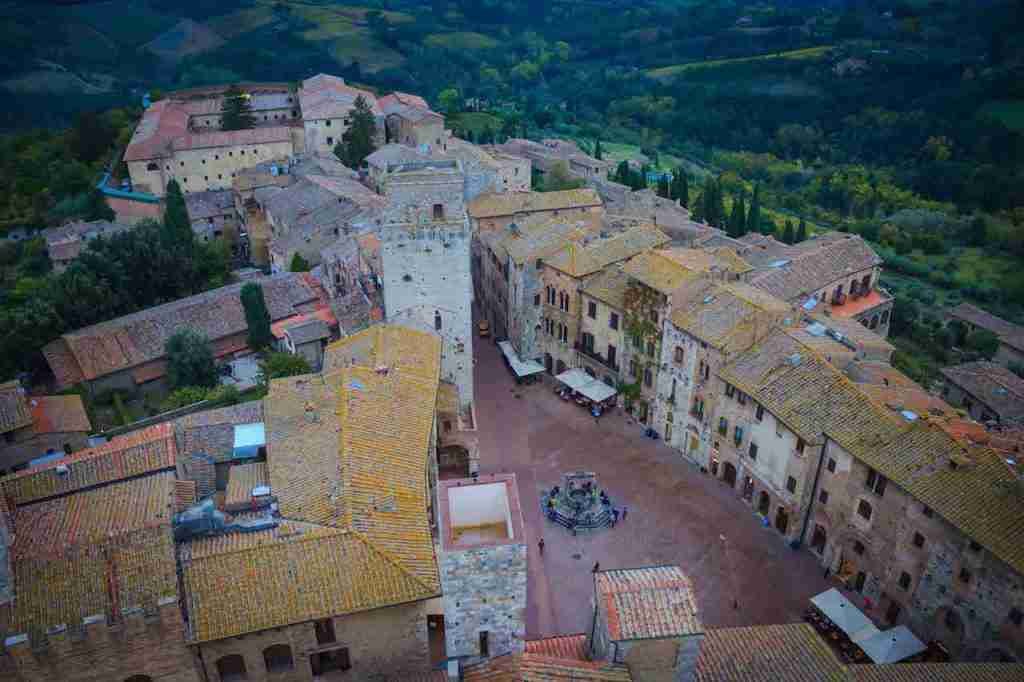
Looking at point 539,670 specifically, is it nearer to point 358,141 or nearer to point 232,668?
point 232,668

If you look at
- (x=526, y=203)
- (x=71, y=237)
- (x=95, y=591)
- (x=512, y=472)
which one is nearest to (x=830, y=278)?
(x=526, y=203)

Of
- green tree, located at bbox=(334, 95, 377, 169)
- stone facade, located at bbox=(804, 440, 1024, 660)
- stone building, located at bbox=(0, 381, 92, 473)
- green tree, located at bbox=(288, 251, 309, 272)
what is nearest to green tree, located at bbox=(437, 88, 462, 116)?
green tree, located at bbox=(334, 95, 377, 169)

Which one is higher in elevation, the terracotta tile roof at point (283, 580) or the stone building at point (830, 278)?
the terracotta tile roof at point (283, 580)

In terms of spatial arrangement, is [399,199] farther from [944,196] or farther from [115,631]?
[944,196]

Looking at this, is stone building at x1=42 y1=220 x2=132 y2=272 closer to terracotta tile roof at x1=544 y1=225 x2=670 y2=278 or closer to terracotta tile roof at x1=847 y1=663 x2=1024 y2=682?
terracotta tile roof at x1=544 y1=225 x2=670 y2=278

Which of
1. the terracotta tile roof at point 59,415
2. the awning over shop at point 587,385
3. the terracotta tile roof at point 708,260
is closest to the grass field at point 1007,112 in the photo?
the terracotta tile roof at point 708,260

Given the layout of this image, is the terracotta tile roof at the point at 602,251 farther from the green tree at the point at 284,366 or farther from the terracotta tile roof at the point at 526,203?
the green tree at the point at 284,366

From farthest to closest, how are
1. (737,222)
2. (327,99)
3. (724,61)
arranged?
1. (724,61)
2. (327,99)
3. (737,222)
